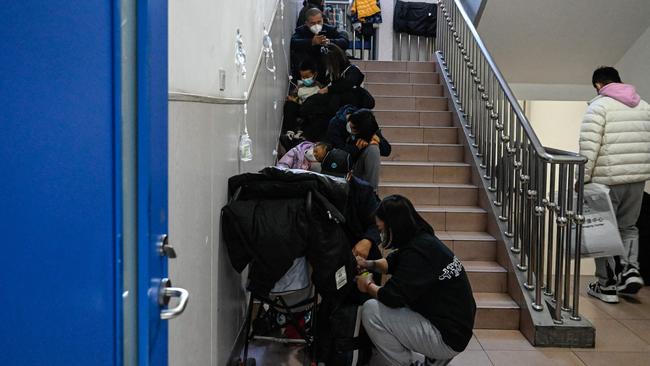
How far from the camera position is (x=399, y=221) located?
9.27 feet

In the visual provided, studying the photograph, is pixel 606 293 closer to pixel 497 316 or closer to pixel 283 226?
pixel 497 316

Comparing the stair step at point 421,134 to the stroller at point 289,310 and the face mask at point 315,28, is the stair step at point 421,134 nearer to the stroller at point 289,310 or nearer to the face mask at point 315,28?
the face mask at point 315,28

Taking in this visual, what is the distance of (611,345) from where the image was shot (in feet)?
11.7

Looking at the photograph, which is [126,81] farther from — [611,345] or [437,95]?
[437,95]

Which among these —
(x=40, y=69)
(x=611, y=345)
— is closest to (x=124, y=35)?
(x=40, y=69)

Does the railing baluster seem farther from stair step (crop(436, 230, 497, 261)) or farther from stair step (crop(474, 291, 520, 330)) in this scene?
stair step (crop(436, 230, 497, 261))

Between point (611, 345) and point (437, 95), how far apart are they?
3372mm

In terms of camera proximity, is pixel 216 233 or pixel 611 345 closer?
pixel 216 233

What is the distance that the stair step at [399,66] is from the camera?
6812 millimetres

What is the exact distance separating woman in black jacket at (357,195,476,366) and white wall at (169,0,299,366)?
2.36 feet

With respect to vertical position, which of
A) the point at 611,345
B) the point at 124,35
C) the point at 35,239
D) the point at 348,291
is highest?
the point at 124,35

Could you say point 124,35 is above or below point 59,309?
above

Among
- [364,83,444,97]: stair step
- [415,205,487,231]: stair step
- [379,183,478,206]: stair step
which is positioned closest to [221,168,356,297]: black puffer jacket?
[415,205,487,231]: stair step

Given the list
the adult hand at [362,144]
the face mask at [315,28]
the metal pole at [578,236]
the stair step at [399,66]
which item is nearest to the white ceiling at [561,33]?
the stair step at [399,66]
